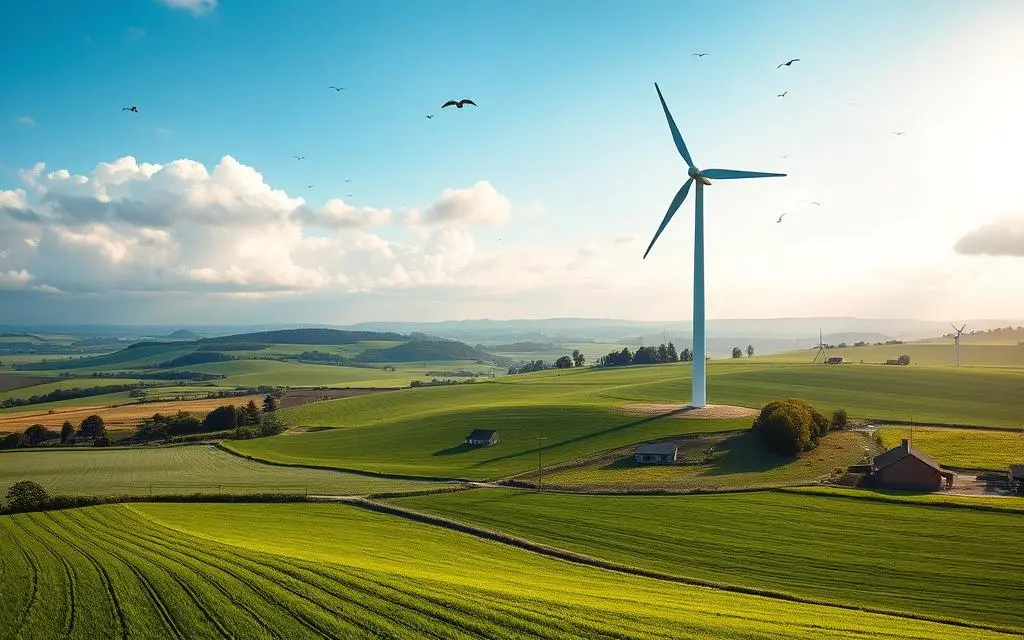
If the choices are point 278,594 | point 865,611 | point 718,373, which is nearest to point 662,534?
point 865,611

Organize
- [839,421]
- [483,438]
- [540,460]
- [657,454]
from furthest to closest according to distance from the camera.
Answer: [483,438], [839,421], [540,460], [657,454]

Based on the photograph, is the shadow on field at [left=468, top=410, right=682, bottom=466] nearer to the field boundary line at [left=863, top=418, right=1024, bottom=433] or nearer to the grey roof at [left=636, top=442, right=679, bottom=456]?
the grey roof at [left=636, top=442, right=679, bottom=456]

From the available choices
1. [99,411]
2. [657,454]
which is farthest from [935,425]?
[99,411]

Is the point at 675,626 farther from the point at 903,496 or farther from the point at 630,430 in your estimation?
the point at 630,430

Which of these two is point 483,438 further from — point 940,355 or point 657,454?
point 940,355

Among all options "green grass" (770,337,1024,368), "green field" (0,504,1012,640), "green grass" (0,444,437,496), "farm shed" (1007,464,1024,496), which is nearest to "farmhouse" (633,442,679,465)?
"green grass" (0,444,437,496)

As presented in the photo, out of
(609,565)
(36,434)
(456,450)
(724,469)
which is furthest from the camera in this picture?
(36,434)

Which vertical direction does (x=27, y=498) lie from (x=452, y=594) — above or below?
below
